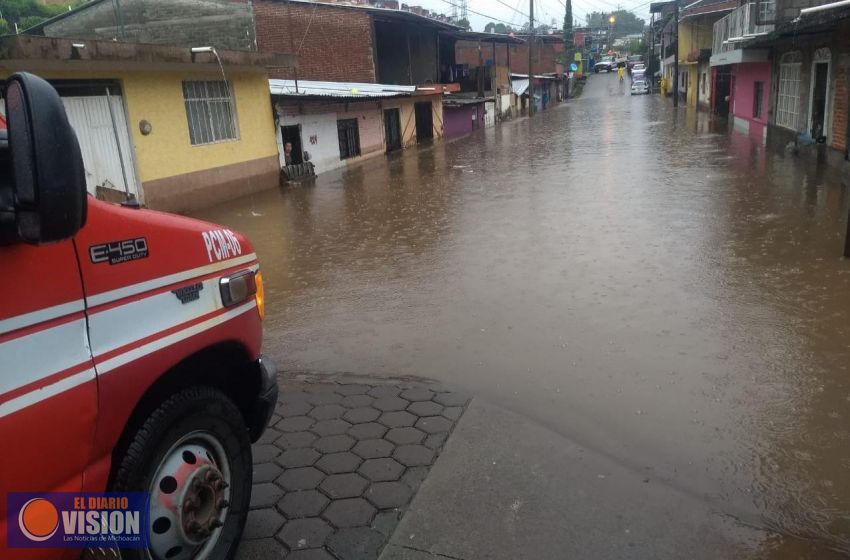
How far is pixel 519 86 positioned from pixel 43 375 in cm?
5184

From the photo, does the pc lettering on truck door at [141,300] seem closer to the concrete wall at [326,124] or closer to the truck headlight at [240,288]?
the truck headlight at [240,288]

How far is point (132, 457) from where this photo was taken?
224cm

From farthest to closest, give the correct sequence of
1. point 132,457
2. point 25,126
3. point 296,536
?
point 296,536, point 132,457, point 25,126

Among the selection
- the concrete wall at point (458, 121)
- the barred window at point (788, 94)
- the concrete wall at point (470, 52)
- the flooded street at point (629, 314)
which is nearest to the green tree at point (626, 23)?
the concrete wall at point (470, 52)

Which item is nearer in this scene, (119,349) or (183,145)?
(119,349)

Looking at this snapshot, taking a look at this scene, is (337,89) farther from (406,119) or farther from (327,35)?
(406,119)

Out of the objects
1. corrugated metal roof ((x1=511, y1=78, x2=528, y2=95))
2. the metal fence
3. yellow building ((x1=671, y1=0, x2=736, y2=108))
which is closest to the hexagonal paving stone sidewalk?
the metal fence

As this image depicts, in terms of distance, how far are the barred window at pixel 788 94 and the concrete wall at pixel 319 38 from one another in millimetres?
15380

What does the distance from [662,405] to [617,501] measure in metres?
1.27

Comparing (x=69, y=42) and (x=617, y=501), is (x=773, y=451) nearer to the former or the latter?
(x=617, y=501)

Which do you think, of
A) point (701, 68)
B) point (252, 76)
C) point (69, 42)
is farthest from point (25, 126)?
point (701, 68)

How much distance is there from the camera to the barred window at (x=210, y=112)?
14.3 metres

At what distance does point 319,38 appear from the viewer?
25828mm

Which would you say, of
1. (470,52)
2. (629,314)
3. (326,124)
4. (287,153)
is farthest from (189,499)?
(470,52)
